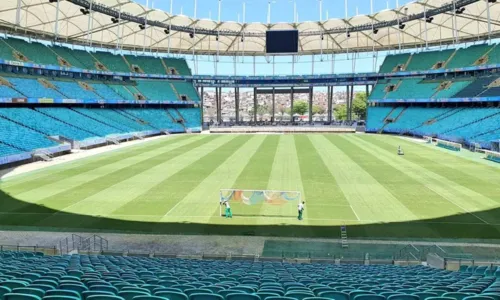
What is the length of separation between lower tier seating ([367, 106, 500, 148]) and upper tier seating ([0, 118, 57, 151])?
47.9m

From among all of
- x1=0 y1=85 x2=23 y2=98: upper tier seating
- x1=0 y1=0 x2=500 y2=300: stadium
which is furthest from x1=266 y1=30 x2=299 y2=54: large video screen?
x1=0 y1=85 x2=23 y2=98: upper tier seating

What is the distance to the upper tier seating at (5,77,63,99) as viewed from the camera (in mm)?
51094

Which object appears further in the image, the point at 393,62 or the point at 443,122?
the point at 393,62

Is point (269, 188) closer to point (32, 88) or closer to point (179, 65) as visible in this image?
point (32, 88)

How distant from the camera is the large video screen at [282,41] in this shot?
79625 mm

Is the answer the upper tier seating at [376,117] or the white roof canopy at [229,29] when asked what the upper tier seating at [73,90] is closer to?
A: the white roof canopy at [229,29]

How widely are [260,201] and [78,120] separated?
41.2m

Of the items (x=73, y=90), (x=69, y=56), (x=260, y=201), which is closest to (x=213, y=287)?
(x=260, y=201)

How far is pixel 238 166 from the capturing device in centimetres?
3656

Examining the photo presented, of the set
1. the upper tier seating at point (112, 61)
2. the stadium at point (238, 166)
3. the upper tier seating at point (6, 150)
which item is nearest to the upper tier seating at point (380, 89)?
the stadium at point (238, 166)

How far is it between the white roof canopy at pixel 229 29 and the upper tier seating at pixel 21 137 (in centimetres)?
1704

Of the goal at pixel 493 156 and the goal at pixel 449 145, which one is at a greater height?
the goal at pixel 449 145

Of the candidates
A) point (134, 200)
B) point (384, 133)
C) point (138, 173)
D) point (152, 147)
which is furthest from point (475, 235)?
point (384, 133)

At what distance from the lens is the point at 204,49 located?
291 ft
